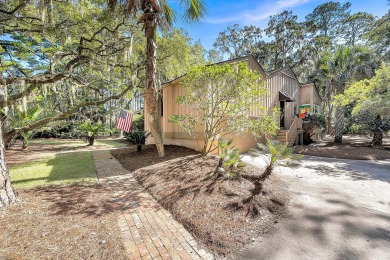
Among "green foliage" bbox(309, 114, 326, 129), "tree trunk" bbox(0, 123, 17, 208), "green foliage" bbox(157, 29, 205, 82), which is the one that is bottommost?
"tree trunk" bbox(0, 123, 17, 208)

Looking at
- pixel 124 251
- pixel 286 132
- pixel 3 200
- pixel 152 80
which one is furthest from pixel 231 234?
pixel 286 132

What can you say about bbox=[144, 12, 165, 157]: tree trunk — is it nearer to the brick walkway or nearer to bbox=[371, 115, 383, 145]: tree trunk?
the brick walkway

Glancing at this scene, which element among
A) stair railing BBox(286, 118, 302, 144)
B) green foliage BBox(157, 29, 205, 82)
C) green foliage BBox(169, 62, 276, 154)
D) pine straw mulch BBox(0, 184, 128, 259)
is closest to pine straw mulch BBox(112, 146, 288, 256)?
pine straw mulch BBox(0, 184, 128, 259)

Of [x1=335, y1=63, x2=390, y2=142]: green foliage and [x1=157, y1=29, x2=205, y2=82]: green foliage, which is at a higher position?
[x1=157, y1=29, x2=205, y2=82]: green foliage

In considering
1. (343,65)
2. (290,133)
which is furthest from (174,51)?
(343,65)

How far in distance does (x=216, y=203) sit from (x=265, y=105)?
32.0ft

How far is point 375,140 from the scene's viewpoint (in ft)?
37.7

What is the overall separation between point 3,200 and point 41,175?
10.6 feet

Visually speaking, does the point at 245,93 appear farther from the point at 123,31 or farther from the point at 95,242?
the point at 123,31

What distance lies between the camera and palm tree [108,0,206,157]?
6.64 m

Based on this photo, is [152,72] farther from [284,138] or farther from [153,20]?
[284,138]

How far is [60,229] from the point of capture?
300 cm

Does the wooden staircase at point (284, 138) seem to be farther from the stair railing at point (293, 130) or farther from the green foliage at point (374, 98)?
the green foliage at point (374, 98)

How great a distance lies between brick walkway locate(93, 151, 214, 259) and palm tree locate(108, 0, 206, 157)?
141 inches
